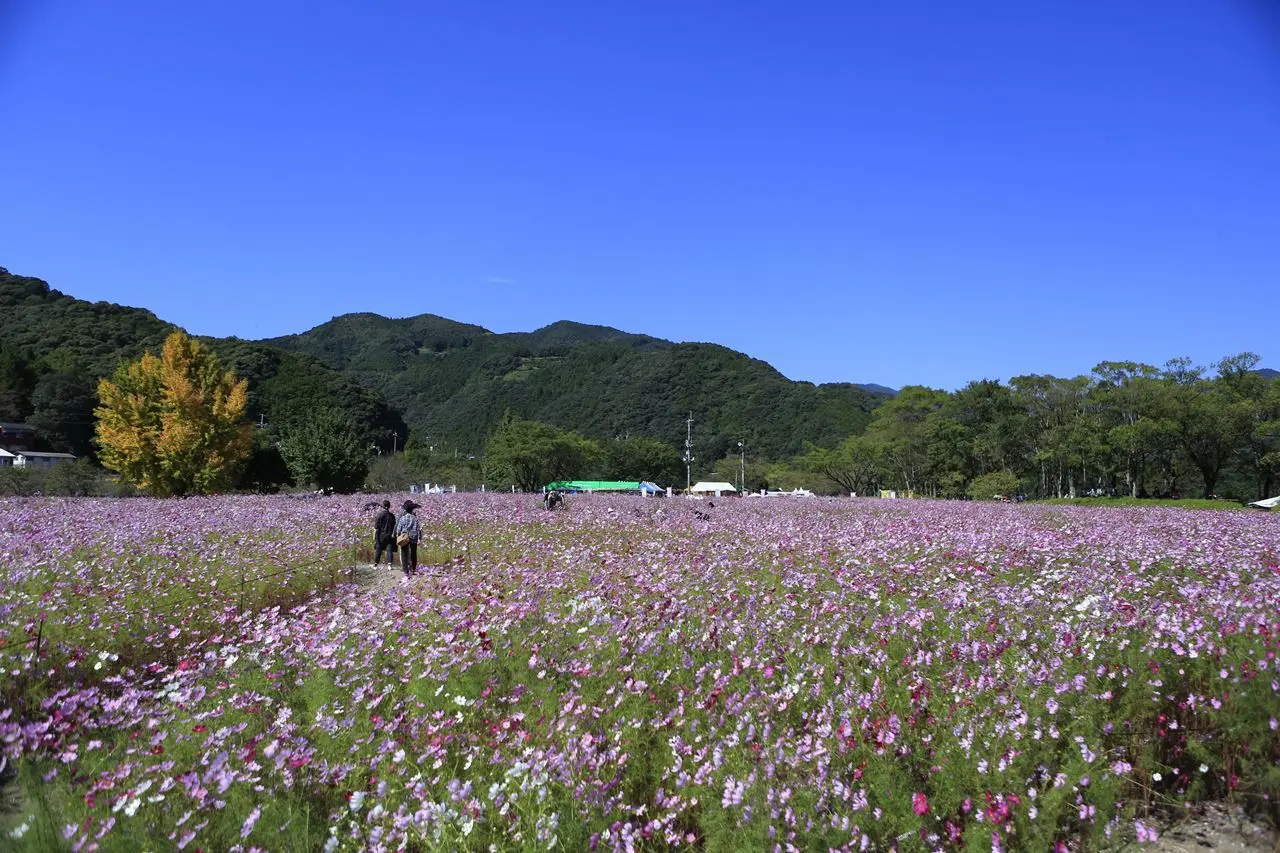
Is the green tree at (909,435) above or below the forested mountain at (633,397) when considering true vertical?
below

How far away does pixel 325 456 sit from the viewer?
36844mm

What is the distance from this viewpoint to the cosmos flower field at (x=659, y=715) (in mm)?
3654

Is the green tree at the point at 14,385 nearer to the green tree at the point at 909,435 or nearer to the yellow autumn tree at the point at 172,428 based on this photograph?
the yellow autumn tree at the point at 172,428

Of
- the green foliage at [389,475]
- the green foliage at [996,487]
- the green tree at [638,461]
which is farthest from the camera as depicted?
the green tree at [638,461]

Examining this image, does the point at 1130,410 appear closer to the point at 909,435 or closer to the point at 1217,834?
the point at 909,435

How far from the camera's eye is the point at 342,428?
4038 cm

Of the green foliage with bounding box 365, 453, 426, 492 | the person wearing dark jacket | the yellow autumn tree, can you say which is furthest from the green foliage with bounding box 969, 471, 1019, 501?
the person wearing dark jacket

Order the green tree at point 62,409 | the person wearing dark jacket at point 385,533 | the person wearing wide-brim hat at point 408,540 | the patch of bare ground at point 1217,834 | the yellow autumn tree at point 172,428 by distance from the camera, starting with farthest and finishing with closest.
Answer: the green tree at point 62,409 → the yellow autumn tree at point 172,428 → the person wearing dark jacket at point 385,533 → the person wearing wide-brim hat at point 408,540 → the patch of bare ground at point 1217,834

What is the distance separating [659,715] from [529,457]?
222ft

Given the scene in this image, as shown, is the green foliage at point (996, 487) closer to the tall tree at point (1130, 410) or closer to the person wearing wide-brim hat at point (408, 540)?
the tall tree at point (1130, 410)

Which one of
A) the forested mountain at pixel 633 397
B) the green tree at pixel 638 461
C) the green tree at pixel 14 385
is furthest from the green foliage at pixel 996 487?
the green tree at pixel 14 385

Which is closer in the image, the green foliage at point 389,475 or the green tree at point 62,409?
the green foliage at point 389,475

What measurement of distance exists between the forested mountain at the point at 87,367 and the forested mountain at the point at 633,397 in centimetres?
5505

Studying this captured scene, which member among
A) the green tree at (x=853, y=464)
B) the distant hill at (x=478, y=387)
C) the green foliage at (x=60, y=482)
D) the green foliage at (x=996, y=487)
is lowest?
the green foliage at (x=60, y=482)
